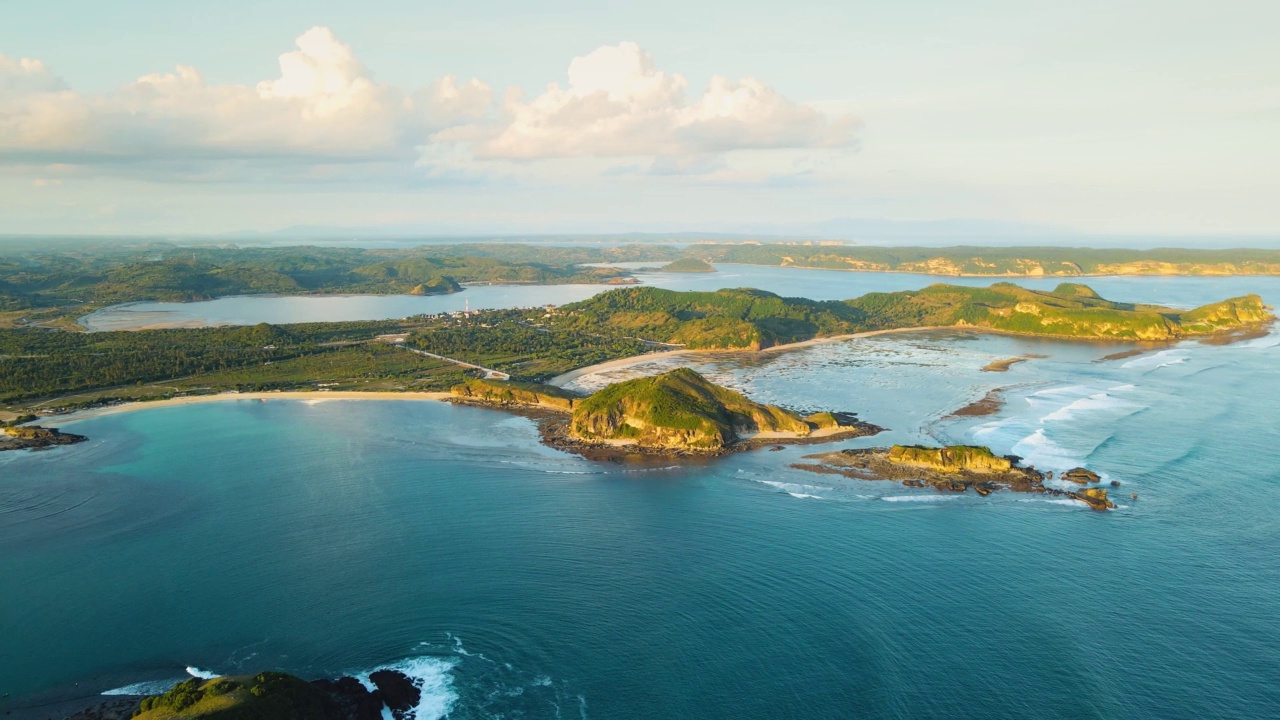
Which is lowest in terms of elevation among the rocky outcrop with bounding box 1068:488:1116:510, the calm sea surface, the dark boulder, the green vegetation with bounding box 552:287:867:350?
the calm sea surface

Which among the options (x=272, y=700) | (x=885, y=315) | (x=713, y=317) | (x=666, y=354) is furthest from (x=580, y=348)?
(x=272, y=700)

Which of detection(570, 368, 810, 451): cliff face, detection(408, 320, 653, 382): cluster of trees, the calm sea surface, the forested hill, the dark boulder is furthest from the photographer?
the forested hill

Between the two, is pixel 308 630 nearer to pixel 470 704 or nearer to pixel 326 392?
pixel 470 704

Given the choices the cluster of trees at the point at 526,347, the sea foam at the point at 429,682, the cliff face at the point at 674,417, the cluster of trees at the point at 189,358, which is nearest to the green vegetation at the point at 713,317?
the cluster of trees at the point at 526,347

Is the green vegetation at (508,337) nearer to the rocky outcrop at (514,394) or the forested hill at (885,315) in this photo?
the forested hill at (885,315)

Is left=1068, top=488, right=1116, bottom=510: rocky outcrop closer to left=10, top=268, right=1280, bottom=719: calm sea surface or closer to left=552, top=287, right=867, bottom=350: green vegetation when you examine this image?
left=10, top=268, right=1280, bottom=719: calm sea surface

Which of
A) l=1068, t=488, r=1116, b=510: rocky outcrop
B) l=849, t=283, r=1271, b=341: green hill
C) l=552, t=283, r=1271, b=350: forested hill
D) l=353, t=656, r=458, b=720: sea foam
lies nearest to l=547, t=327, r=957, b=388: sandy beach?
l=552, t=283, r=1271, b=350: forested hill
